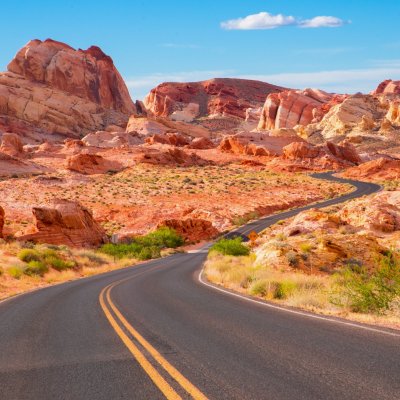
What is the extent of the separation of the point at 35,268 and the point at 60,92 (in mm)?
103340

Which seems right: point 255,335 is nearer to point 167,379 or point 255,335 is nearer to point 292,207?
point 167,379

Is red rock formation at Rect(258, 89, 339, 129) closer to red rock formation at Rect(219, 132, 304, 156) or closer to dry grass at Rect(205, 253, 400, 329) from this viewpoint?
red rock formation at Rect(219, 132, 304, 156)

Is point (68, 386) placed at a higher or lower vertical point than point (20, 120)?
lower

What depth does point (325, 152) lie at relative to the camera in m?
97.8

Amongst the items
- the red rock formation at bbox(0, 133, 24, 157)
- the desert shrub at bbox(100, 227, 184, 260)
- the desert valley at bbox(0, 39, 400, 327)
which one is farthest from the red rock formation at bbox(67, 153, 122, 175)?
the desert shrub at bbox(100, 227, 184, 260)

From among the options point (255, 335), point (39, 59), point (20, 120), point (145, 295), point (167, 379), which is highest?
point (39, 59)

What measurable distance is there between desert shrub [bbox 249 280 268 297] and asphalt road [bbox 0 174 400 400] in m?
2.80

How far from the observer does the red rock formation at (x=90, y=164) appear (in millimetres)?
82500

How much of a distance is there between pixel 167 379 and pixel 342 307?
271 inches

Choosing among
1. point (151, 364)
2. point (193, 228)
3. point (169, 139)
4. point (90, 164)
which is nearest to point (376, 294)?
point (151, 364)

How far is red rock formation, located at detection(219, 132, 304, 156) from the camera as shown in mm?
101812

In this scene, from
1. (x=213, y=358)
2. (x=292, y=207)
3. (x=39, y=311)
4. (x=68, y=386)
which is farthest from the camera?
(x=292, y=207)

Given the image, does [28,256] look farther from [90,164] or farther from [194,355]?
[90,164]

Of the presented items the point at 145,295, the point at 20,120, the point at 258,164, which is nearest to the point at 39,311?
the point at 145,295
